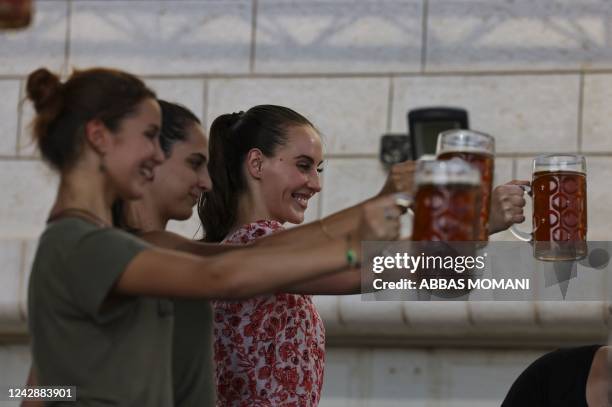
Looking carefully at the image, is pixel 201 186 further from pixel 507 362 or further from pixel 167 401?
pixel 507 362

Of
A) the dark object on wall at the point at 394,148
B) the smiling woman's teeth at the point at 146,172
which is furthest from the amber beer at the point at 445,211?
the dark object on wall at the point at 394,148

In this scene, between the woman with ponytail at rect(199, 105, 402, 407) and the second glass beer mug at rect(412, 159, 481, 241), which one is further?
the woman with ponytail at rect(199, 105, 402, 407)

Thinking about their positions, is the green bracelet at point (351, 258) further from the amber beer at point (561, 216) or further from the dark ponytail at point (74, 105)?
the amber beer at point (561, 216)

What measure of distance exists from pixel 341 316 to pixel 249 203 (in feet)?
8.72

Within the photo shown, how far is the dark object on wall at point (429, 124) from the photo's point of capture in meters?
4.70

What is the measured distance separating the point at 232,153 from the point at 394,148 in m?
2.67

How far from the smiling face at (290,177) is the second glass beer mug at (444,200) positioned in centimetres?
73

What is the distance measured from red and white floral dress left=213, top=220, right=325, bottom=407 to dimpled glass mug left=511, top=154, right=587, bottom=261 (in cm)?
37

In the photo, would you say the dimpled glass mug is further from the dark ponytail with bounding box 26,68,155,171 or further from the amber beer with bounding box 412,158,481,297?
the dark ponytail with bounding box 26,68,155,171

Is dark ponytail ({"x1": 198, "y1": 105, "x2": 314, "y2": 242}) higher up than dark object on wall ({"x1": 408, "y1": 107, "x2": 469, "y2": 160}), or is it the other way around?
dark object on wall ({"x1": 408, "y1": 107, "x2": 469, "y2": 160})

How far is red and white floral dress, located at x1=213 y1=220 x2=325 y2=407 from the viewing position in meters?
2.20

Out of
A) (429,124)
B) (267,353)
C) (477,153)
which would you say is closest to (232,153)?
(267,353)

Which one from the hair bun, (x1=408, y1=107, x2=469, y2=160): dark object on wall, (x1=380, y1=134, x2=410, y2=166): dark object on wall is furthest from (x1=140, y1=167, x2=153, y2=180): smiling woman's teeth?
(x1=380, y1=134, x2=410, y2=166): dark object on wall

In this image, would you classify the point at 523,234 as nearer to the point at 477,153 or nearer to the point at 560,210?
the point at 560,210
